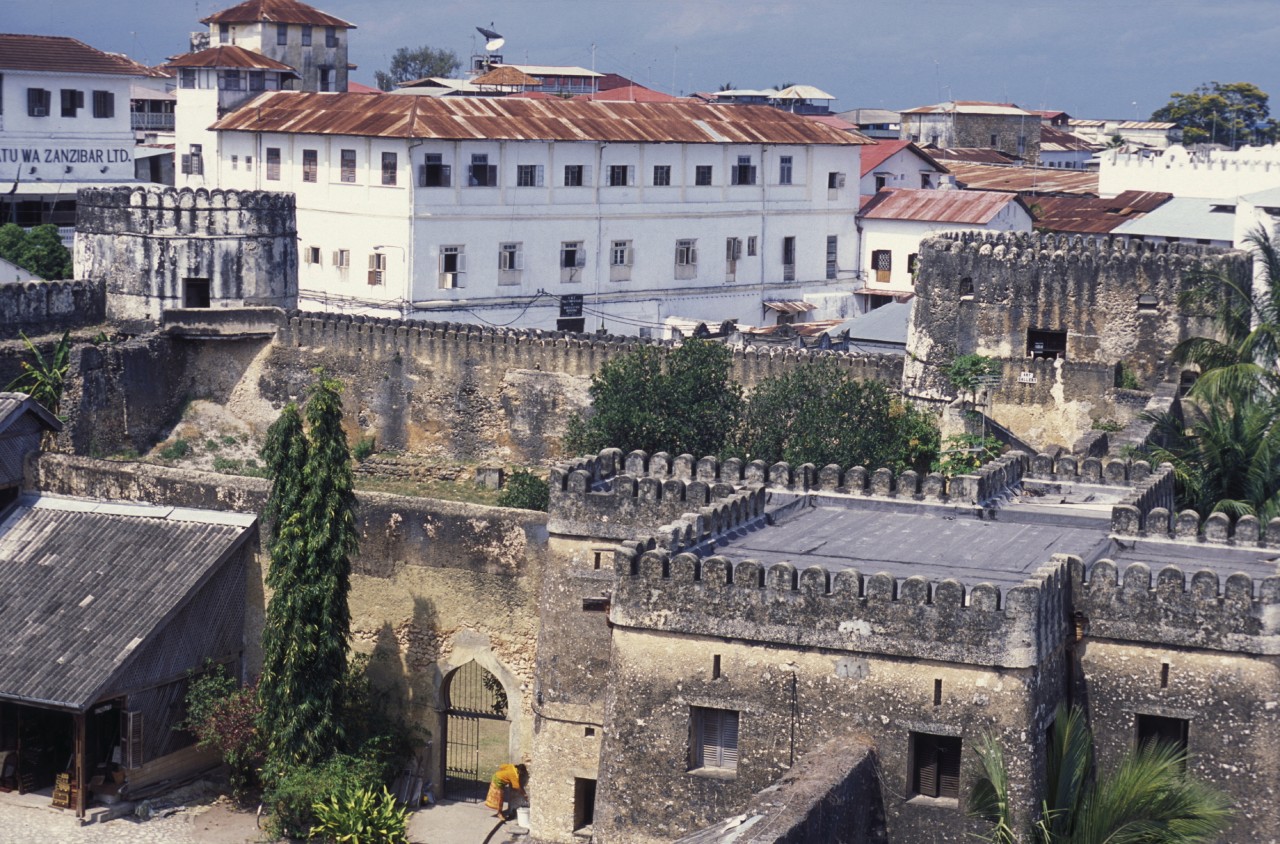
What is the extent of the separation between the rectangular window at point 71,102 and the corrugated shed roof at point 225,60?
2955 mm

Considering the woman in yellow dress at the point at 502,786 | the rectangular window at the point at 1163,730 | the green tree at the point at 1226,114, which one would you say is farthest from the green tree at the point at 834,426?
the green tree at the point at 1226,114

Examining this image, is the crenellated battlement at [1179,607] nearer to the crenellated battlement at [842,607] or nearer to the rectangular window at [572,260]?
the crenellated battlement at [842,607]

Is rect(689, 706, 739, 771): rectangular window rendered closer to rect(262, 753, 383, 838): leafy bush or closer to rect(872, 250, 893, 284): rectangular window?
rect(262, 753, 383, 838): leafy bush

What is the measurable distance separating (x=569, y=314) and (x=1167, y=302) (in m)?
23.1

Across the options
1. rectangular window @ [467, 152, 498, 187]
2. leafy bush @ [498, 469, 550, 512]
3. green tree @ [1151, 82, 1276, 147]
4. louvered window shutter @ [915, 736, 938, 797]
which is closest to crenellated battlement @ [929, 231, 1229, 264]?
leafy bush @ [498, 469, 550, 512]

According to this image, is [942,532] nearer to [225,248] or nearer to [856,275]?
[225,248]

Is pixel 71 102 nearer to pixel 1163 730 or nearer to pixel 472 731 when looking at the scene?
pixel 472 731

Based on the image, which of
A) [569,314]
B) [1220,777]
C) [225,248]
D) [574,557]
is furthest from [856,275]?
[1220,777]

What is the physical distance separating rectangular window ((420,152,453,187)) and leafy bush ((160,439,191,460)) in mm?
10938

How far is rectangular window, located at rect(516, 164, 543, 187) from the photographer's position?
5700 centimetres

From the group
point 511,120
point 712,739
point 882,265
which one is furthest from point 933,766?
point 882,265

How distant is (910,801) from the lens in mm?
20688

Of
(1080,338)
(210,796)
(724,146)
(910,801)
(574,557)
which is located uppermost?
(724,146)

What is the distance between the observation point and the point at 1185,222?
61.8 m
